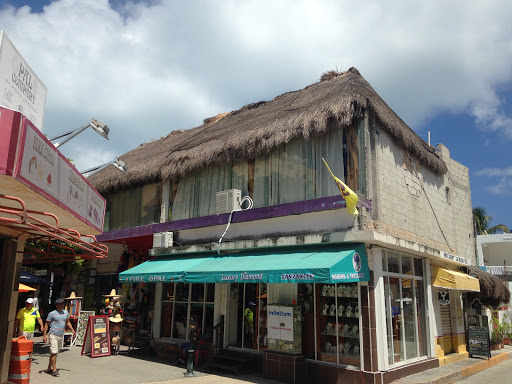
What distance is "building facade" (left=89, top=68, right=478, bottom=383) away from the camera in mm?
9195

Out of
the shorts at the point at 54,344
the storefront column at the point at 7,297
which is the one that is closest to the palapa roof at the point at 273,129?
the shorts at the point at 54,344

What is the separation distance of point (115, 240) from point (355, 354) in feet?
32.0

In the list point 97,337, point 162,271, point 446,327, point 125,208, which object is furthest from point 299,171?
point 125,208

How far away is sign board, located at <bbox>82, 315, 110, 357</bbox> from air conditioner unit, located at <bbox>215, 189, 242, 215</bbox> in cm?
484

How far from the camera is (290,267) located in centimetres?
877

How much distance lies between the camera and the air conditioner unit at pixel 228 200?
38.1ft

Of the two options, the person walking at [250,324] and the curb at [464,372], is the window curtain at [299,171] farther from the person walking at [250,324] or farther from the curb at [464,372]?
the curb at [464,372]

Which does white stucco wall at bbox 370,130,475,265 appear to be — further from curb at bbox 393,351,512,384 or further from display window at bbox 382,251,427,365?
curb at bbox 393,351,512,384

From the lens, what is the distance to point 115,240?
15.3 metres

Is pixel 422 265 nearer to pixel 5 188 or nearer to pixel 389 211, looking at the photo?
pixel 389 211

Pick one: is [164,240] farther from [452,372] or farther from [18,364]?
[452,372]

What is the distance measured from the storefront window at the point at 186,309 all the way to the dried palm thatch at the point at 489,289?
8855 mm

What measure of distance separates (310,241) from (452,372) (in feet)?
16.7

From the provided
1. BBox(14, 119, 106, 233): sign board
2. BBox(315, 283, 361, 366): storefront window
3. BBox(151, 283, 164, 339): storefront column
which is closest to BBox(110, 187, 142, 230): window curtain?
BBox(151, 283, 164, 339): storefront column
